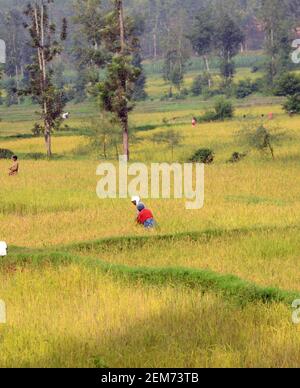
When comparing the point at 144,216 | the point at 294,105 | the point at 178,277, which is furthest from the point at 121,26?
the point at 178,277

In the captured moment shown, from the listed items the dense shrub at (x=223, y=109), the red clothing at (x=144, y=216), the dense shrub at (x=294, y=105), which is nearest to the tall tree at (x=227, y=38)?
the dense shrub at (x=223, y=109)

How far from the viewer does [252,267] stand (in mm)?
13484

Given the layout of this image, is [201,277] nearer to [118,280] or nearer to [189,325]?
[118,280]

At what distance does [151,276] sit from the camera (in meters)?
12.5

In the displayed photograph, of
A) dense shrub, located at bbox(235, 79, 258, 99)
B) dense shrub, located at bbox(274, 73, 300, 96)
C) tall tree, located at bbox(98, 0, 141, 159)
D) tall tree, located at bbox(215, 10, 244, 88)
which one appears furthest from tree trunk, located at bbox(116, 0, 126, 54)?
tall tree, located at bbox(215, 10, 244, 88)

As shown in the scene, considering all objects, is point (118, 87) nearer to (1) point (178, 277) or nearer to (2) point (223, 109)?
(2) point (223, 109)

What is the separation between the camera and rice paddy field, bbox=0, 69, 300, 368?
28.6ft

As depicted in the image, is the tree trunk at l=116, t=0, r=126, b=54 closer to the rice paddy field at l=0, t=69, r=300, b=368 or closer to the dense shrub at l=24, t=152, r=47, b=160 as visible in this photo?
the dense shrub at l=24, t=152, r=47, b=160

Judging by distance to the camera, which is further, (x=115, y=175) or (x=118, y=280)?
(x=115, y=175)

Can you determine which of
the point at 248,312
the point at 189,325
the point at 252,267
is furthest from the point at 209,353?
the point at 252,267

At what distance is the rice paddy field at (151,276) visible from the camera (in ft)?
28.6

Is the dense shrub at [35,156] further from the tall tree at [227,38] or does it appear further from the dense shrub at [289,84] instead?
the tall tree at [227,38]

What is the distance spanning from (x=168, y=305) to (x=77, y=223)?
27.0 feet

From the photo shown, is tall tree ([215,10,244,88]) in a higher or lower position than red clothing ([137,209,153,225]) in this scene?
higher
